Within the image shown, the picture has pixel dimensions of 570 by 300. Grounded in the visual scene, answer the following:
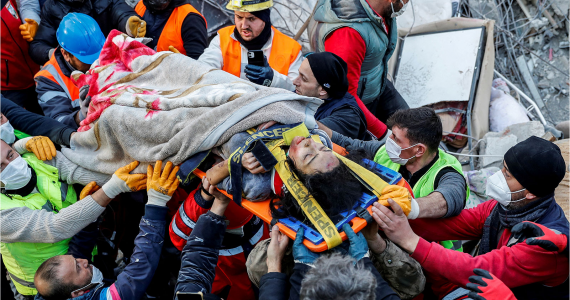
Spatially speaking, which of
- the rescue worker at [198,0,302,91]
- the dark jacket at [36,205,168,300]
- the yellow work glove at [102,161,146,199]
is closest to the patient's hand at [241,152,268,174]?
the dark jacket at [36,205,168,300]

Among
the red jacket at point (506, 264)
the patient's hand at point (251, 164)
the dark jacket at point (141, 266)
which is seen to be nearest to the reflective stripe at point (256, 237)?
the dark jacket at point (141, 266)

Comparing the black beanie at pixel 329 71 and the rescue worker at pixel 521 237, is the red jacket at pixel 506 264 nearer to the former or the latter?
the rescue worker at pixel 521 237

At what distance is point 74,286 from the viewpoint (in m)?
2.52

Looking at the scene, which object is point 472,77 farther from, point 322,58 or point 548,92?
point 322,58

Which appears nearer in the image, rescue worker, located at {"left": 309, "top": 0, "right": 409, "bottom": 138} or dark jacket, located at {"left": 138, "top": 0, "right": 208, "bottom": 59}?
rescue worker, located at {"left": 309, "top": 0, "right": 409, "bottom": 138}

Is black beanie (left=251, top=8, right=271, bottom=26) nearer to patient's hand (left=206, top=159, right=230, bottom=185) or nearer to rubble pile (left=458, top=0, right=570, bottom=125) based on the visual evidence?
patient's hand (left=206, top=159, right=230, bottom=185)

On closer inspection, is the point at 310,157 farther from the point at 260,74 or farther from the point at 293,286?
the point at 260,74

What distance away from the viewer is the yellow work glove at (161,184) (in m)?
2.69

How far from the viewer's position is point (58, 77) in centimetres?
379

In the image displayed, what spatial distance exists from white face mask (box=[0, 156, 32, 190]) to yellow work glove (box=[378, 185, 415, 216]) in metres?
2.12

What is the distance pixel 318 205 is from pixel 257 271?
47 centimetres

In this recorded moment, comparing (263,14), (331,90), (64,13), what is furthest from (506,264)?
(64,13)

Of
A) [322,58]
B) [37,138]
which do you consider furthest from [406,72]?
[37,138]

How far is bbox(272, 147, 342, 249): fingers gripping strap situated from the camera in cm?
198
